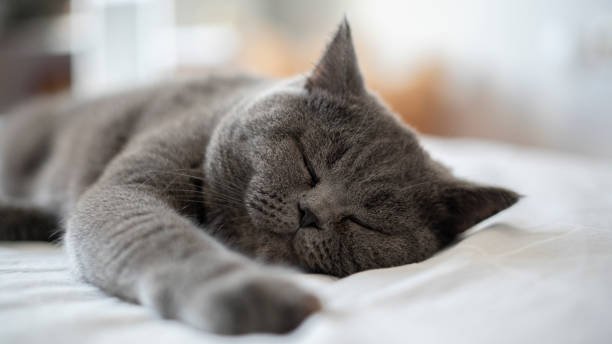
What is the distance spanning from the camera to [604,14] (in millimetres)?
2795

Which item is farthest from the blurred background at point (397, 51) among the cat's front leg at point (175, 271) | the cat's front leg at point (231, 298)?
the cat's front leg at point (231, 298)

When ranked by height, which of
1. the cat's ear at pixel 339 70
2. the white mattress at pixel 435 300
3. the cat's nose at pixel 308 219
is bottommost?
the white mattress at pixel 435 300

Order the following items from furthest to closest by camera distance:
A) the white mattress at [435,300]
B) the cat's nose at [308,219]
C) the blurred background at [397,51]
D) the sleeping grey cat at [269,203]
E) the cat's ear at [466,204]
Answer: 1. the blurred background at [397,51]
2. the cat's ear at [466,204]
3. the cat's nose at [308,219]
4. the sleeping grey cat at [269,203]
5. the white mattress at [435,300]

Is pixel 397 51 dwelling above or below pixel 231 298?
above

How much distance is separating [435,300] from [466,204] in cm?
44

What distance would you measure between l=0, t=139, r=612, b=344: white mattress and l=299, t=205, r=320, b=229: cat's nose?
11 centimetres

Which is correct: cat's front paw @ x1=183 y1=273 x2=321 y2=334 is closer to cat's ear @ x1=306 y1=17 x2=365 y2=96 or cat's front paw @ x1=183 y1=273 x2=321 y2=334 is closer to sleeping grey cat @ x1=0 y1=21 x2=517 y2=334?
sleeping grey cat @ x1=0 y1=21 x2=517 y2=334

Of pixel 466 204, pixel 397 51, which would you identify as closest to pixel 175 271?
pixel 466 204

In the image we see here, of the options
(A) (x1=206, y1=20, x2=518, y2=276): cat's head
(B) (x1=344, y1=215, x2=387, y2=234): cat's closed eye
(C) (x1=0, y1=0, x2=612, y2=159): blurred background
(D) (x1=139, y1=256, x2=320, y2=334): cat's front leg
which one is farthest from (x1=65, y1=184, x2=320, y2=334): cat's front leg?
(C) (x1=0, y1=0, x2=612, y2=159): blurred background

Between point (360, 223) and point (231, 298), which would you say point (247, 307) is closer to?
point (231, 298)

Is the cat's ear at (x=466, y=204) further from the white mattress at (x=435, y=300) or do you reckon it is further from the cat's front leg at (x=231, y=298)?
the cat's front leg at (x=231, y=298)

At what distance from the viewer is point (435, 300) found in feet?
2.52

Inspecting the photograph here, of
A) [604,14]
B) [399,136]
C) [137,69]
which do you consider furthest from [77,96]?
[137,69]

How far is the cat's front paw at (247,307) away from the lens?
0.66 metres
